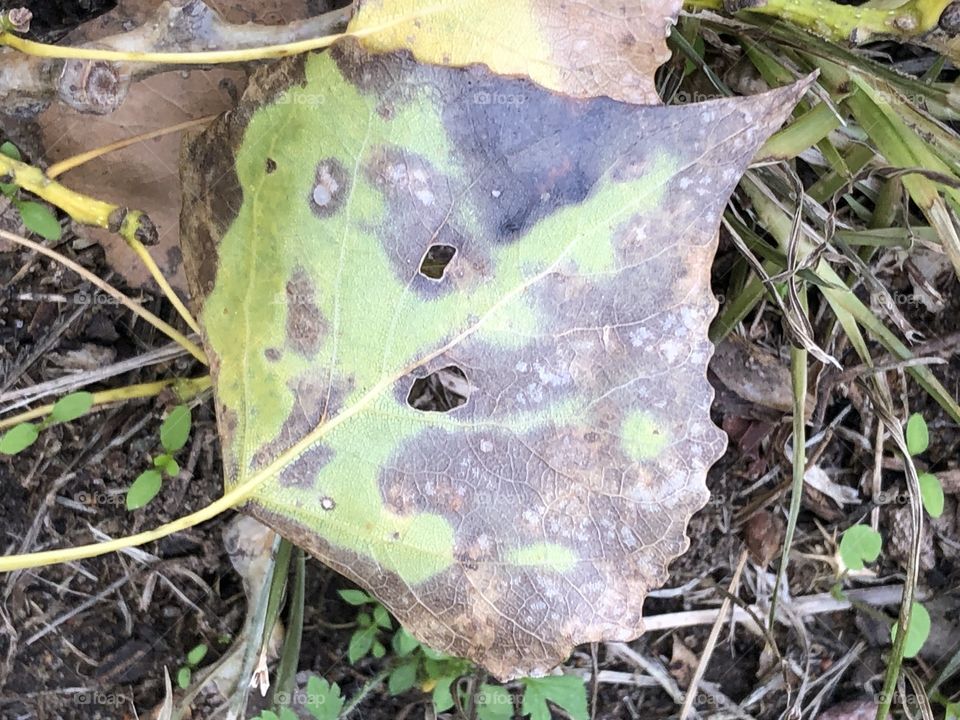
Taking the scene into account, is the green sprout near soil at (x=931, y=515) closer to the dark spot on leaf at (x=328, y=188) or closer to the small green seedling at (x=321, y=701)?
the small green seedling at (x=321, y=701)

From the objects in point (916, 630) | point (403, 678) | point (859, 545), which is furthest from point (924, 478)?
point (403, 678)

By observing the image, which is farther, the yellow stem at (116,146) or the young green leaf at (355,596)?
the young green leaf at (355,596)

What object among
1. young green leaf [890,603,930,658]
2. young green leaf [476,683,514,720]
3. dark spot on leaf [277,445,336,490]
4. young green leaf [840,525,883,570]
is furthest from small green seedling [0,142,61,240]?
young green leaf [890,603,930,658]

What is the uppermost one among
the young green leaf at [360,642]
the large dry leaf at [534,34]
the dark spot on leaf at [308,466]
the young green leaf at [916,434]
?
the large dry leaf at [534,34]

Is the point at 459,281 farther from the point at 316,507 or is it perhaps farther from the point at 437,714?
the point at 437,714

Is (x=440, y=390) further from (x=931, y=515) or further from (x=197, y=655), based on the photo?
(x=931, y=515)

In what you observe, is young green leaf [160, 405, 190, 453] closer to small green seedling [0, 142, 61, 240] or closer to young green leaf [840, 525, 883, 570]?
small green seedling [0, 142, 61, 240]

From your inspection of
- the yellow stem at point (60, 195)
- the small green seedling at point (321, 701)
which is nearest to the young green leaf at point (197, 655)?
the small green seedling at point (321, 701)

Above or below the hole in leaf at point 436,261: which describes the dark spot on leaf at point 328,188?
above
